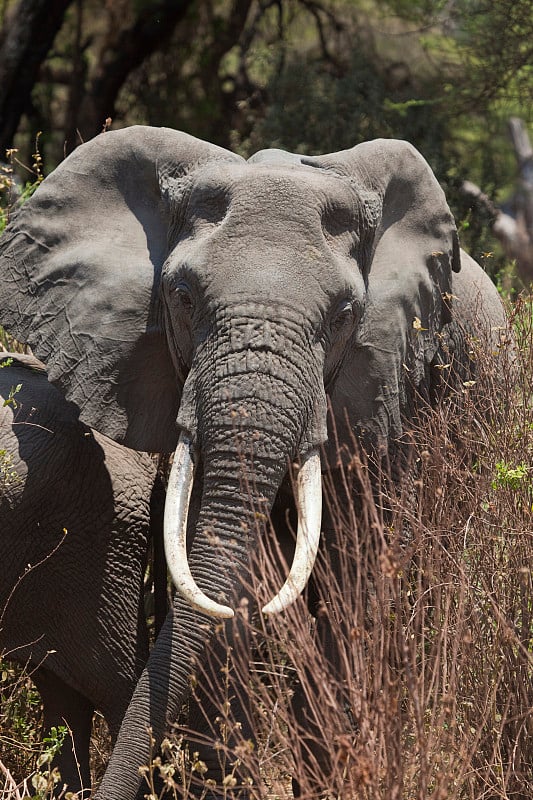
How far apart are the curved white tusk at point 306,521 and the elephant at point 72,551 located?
1007 millimetres

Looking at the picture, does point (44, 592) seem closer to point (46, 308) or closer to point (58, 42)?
point (46, 308)

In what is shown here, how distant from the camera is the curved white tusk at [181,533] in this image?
12.0ft

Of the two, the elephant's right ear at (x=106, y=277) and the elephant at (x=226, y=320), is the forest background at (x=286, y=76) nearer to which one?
the elephant at (x=226, y=320)

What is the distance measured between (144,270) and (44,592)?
46.4 inches

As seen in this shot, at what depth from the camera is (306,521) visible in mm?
3885

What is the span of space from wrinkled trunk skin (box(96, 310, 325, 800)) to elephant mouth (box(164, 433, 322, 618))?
0.06 m

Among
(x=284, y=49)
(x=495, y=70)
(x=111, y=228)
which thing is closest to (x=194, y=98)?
(x=284, y=49)

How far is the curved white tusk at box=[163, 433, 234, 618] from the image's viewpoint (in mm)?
3645

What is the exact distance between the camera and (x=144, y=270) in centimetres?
443

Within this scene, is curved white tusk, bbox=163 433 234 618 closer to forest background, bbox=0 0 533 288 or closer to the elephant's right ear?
the elephant's right ear

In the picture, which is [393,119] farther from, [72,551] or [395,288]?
[72,551]

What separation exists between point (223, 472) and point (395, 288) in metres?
0.98

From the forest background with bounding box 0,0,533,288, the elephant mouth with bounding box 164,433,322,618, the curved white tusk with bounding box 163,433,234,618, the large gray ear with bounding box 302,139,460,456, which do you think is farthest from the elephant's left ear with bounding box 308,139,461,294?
the forest background with bounding box 0,0,533,288

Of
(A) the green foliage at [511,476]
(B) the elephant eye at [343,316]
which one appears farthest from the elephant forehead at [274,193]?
(A) the green foliage at [511,476]
